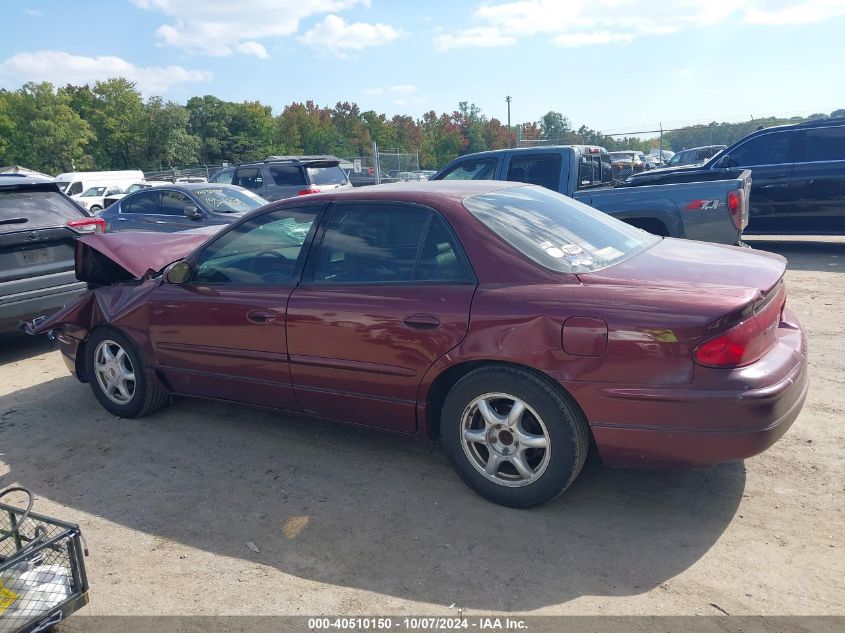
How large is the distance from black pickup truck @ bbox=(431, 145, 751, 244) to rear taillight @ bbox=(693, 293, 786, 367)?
15.6 ft

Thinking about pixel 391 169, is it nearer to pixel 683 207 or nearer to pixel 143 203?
pixel 143 203

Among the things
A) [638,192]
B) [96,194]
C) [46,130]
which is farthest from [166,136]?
[638,192]

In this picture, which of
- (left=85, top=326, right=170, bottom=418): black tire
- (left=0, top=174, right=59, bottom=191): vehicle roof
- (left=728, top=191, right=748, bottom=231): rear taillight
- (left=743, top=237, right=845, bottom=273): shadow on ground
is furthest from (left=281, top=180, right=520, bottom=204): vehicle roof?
(left=743, top=237, right=845, bottom=273): shadow on ground

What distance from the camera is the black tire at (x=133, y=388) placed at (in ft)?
15.6

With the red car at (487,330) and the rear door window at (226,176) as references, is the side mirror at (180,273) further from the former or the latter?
the rear door window at (226,176)

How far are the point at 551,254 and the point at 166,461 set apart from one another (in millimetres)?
2709

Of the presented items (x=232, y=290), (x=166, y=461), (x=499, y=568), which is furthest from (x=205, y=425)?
(x=499, y=568)

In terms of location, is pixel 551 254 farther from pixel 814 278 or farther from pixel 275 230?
pixel 814 278

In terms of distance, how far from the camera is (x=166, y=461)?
4.23 m

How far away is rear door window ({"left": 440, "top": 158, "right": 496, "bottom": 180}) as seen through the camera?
9109mm

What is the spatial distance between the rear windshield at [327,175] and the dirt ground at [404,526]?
11349mm

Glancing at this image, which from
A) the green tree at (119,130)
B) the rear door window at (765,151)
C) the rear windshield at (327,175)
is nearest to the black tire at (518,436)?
the rear door window at (765,151)

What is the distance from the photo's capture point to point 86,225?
7160mm

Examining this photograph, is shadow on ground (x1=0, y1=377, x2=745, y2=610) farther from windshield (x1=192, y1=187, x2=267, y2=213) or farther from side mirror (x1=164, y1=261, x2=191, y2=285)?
windshield (x1=192, y1=187, x2=267, y2=213)
